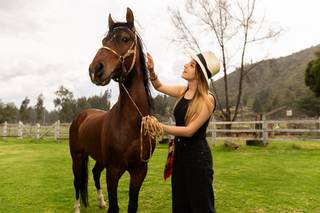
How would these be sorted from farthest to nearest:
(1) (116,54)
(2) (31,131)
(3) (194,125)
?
(2) (31,131) < (1) (116,54) < (3) (194,125)

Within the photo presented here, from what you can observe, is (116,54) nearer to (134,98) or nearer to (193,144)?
(134,98)

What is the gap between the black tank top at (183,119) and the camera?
304 centimetres

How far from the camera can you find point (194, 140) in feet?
9.97

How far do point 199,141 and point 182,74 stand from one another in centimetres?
60

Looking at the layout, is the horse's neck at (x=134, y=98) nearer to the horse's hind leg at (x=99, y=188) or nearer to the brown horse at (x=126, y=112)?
the brown horse at (x=126, y=112)

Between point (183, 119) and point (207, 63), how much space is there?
1.70ft

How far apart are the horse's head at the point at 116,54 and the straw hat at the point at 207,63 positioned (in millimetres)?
740

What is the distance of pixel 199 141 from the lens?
3.04 meters

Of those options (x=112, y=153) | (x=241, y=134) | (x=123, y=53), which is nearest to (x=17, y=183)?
(x=112, y=153)

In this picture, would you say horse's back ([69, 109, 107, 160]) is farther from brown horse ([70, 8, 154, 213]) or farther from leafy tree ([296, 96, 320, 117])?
leafy tree ([296, 96, 320, 117])

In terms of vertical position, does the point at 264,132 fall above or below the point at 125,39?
below

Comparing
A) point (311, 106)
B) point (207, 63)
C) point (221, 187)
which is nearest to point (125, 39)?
point (207, 63)

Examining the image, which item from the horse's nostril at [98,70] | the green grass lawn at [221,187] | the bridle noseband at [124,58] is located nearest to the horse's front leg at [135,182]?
the bridle noseband at [124,58]

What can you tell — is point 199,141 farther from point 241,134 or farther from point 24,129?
point 24,129
